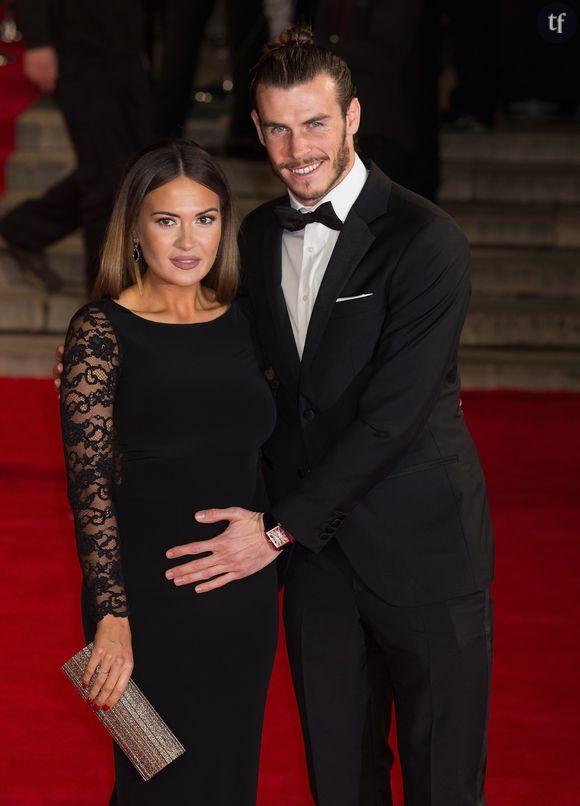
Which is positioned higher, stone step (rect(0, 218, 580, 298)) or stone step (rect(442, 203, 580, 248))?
stone step (rect(442, 203, 580, 248))

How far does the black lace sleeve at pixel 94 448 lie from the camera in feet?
8.41

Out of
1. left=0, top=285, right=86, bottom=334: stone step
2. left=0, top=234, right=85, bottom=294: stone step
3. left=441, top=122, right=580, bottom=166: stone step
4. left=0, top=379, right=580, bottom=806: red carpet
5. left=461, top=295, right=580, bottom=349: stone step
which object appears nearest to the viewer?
left=0, top=379, right=580, bottom=806: red carpet

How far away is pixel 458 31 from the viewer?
8039 mm

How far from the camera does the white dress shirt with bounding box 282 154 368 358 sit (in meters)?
2.83

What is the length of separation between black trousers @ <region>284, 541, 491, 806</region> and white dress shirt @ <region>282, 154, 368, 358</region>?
1.55 feet

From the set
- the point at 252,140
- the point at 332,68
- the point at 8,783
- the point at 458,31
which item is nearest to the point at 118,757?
the point at 8,783

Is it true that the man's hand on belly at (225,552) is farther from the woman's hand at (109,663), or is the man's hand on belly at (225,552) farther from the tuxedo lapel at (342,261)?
the tuxedo lapel at (342,261)

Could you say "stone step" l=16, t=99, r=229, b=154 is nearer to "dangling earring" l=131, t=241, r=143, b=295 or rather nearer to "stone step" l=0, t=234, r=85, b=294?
"stone step" l=0, t=234, r=85, b=294

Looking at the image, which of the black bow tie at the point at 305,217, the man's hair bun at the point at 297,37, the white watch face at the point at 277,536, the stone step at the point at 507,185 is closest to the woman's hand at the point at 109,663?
the white watch face at the point at 277,536

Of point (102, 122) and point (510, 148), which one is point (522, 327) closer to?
point (510, 148)

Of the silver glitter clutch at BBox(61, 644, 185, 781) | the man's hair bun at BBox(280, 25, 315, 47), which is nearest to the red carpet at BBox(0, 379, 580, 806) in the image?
the silver glitter clutch at BBox(61, 644, 185, 781)

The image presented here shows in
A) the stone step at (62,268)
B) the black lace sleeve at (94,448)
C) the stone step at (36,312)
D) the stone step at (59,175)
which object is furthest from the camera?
the stone step at (59,175)

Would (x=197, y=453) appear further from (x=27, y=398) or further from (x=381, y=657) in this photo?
(x=27, y=398)

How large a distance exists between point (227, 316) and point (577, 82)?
257 inches
